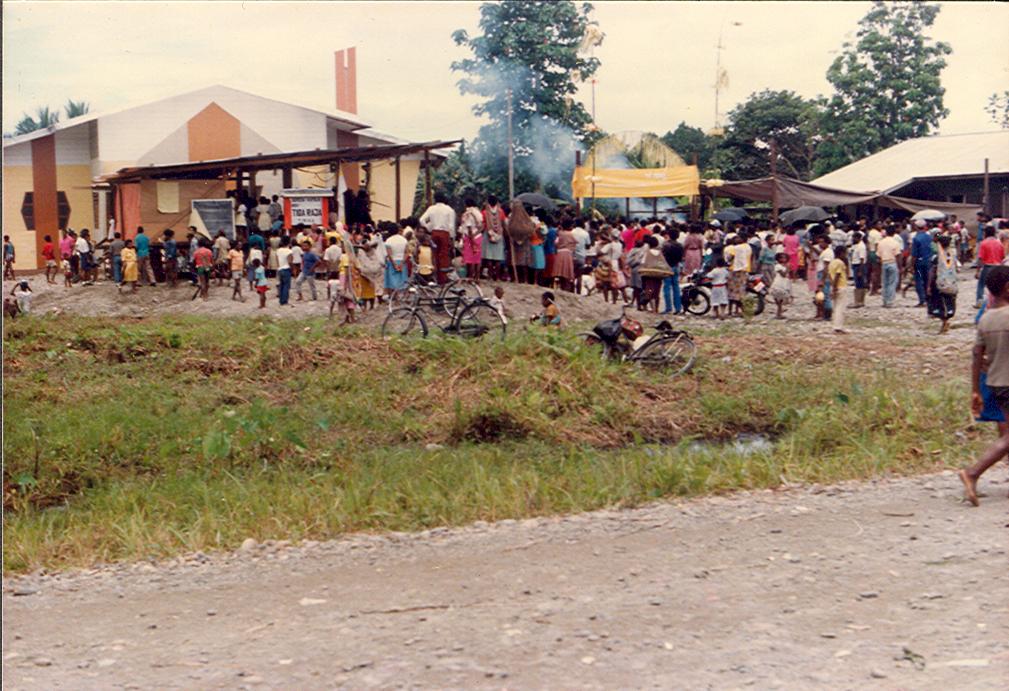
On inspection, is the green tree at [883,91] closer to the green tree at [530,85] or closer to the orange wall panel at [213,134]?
the green tree at [530,85]

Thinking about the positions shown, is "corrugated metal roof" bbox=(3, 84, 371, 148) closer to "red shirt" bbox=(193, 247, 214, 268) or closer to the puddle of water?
"red shirt" bbox=(193, 247, 214, 268)

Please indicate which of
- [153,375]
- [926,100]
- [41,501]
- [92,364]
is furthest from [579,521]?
[926,100]

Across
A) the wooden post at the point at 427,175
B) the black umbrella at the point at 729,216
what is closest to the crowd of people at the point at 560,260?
the wooden post at the point at 427,175

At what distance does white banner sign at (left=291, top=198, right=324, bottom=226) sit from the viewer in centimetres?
2494

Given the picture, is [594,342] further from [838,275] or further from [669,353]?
[838,275]

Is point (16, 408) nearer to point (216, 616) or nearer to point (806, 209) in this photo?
point (216, 616)

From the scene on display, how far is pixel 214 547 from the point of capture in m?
6.88

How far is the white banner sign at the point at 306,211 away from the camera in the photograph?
2494cm

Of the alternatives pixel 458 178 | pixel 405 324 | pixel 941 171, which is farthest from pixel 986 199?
pixel 405 324

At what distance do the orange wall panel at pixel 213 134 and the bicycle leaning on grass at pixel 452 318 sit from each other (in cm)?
1689

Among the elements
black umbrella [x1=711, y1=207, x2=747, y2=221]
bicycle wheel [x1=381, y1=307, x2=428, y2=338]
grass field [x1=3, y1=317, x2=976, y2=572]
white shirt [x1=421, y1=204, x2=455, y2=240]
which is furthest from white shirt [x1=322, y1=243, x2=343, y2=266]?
black umbrella [x1=711, y1=207, x2=747, y2=221]

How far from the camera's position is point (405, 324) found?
632 inches

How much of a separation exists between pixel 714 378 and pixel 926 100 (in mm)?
25723

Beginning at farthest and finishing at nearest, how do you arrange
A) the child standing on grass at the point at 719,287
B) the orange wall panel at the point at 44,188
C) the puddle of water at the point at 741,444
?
1. the orange wall panel at the point at 44,188
2. the child standing on grass at the point at 719,287
3. the puddle of water at the point at 741,444
